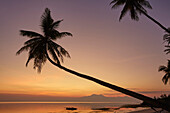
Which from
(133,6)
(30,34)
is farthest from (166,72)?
(30,34)

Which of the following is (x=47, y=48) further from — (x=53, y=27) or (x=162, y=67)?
(x=162, y=67)

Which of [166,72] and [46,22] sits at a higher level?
[46,22]

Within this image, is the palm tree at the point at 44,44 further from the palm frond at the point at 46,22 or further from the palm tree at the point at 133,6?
the palm tree at the point at 133,6

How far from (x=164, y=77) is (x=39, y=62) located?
2578cm

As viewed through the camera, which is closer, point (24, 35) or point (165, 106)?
point (165, 106)

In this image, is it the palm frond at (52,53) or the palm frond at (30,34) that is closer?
the palm frond at (52,53)

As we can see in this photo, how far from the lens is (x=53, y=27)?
44.2 feet

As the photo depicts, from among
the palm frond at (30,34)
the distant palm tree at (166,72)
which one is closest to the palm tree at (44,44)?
the palm frond at (30,34)

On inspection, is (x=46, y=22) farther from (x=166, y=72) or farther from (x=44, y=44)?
(x=166, y=72)

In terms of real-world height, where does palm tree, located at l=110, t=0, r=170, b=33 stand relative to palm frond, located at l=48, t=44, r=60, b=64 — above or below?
above

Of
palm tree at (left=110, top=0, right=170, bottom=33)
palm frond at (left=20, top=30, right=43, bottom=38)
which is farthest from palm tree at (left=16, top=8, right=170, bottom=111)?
palm tree at (left=110, top=0, right=170, bottom=33)

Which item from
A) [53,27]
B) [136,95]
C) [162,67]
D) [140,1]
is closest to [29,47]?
[53,27]

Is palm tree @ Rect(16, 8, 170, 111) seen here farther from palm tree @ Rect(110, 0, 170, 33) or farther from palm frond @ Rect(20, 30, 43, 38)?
palm tree @ Rect(110, 0, 170, 33)

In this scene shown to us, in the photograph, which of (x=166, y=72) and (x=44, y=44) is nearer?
(x=44, y=44)
